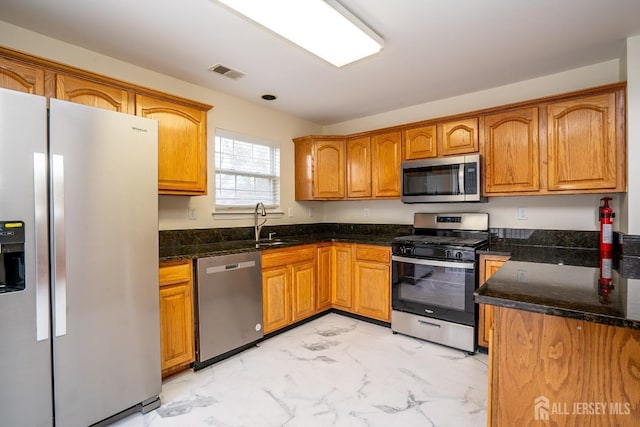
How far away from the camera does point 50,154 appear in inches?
61.5

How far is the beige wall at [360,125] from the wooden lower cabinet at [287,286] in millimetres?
710

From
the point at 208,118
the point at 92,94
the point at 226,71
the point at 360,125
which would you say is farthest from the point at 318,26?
the point at 360,125

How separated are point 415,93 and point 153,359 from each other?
330 centimetres

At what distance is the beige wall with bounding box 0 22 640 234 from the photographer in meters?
2.20

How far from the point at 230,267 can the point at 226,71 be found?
5.55 ft

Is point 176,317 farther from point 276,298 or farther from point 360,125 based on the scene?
point 360,125

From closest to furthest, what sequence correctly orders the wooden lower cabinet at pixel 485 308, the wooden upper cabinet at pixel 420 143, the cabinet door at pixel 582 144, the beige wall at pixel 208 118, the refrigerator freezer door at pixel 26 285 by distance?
the refrigerator freezer door at pixel 26 285, the beige wall at pixel 208 118, the cabinet door at pixel 582 144, the wooden lower cabinet at pixel 485 308, the wooden upper cabinet at pixel 420 143

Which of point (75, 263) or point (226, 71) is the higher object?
point (226, 71)

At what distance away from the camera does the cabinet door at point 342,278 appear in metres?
3.50

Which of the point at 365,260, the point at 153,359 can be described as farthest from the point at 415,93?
the point at 153,359

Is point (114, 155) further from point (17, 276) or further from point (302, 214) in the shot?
point (302, 214)

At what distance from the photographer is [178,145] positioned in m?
2.52

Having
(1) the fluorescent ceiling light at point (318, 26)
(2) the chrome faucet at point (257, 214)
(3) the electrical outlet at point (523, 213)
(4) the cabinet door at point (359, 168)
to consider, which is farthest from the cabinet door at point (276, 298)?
(3) the electrical outlet at point (523, 213)

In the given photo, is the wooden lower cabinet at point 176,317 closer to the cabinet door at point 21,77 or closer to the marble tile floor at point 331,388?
the marble tile floor at point 331,388
